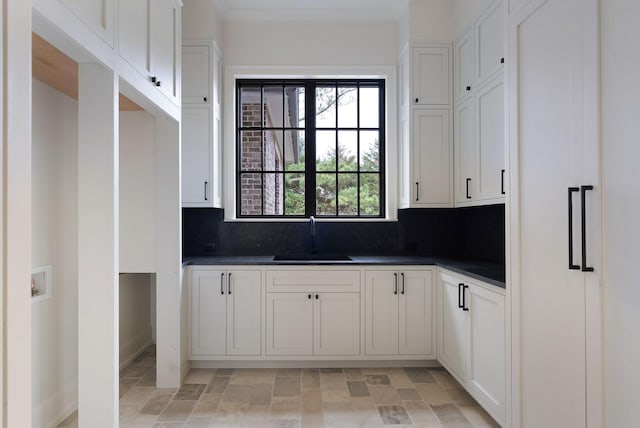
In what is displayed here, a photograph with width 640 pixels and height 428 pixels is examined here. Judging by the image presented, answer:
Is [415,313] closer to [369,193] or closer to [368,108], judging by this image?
[369,193]

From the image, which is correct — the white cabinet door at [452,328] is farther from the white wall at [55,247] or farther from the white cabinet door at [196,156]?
the white wall at [55,247]

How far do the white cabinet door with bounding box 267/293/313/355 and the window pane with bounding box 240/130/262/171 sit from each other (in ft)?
4.40

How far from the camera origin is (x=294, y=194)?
12.4 feet

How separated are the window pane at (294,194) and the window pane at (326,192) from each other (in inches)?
6.2

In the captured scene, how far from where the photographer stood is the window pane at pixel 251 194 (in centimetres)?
376

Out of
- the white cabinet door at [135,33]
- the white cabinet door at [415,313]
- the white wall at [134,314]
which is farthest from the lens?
the white wall at [134,314]

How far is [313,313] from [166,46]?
7.21 ft

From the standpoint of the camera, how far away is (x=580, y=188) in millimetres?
1344

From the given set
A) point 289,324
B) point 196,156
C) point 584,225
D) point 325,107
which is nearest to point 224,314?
point 289,324

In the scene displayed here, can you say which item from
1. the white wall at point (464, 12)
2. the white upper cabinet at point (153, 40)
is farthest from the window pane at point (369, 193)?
the white upper cabinet at point (153, 40)

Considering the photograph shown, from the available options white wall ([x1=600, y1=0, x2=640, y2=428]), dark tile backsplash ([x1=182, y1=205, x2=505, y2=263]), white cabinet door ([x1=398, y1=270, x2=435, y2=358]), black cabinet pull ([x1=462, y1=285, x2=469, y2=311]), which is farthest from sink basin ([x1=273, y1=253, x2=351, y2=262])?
white wall ([x1=600, y1=0, x2=640, y2=428])

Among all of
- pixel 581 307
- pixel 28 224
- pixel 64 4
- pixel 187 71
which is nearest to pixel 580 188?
pixel 581 307

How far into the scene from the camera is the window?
377cm

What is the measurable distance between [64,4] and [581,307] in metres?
2.13
